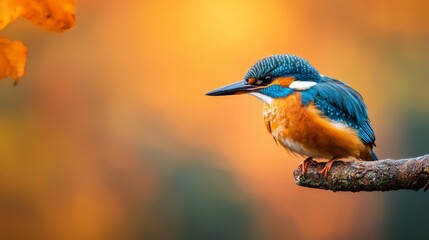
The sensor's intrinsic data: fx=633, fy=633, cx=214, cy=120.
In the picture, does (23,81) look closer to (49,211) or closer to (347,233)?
(49,211)

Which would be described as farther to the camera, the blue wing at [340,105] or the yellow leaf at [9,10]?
the blue wing at [340,105]

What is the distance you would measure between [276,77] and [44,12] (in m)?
0.82

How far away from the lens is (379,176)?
2.28 feet

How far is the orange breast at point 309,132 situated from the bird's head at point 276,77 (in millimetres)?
20

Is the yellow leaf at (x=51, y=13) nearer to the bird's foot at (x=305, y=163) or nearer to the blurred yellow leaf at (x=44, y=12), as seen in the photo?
the blurred yellow leaf at (x=44, y=12)

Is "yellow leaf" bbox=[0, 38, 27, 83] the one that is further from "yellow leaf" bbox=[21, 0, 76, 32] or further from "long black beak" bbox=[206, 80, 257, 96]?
"long black beak" bbox=[206, 80, 257, 96]

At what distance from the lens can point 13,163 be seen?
2.99 m

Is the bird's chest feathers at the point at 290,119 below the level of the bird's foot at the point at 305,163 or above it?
above

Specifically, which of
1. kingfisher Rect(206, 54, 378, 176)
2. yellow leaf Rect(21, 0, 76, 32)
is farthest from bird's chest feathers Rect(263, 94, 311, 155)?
yellow leaf Rect(21, 0, 76, 32)

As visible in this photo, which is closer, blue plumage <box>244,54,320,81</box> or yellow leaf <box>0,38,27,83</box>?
yellow leaf <box>0,38,27,83</box>

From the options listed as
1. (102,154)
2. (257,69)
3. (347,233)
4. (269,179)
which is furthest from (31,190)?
(257,69)

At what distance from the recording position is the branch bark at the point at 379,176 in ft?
2.12

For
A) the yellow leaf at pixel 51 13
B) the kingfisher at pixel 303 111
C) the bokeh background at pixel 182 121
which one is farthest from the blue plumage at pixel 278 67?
the bokeh background at pixel 182 121

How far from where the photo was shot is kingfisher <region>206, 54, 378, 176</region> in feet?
3.31
